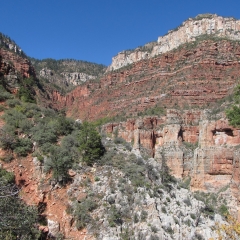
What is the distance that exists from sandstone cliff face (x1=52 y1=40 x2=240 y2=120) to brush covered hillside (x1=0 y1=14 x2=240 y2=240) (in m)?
0.20

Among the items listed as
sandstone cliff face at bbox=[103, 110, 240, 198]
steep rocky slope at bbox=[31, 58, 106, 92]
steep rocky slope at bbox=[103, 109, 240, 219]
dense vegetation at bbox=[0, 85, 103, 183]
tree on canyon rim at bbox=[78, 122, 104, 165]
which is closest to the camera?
dense vegetation at bbox=[0, 85, 103, 183]

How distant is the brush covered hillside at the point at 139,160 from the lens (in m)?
17.7

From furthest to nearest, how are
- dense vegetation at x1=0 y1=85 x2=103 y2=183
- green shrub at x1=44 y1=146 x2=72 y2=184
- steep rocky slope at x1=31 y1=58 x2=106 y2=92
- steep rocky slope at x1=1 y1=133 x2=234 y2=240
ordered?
steep rocky slope at x1=31 y1=58 x2=106 y2=92, dense vegetation at x1=0 y1=85 x2=103 y2=183, green shrub at x1=44 y1=146 x2=72 y2=184, steep rocky slope at x1=1 y1=133 x2=234 y2=240

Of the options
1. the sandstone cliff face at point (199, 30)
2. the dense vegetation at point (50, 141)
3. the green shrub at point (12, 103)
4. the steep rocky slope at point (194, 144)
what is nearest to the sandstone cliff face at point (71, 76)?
the sandstone cliff face at point (199, 30)

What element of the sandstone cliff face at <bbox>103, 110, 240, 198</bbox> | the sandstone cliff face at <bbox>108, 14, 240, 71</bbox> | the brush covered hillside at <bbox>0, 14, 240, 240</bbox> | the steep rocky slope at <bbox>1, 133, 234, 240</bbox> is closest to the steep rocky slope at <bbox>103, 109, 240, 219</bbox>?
the sandstone cliff face at <bbox>103, 110, 240, 198</bbox>

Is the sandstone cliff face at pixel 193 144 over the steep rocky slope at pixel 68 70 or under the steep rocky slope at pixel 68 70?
under

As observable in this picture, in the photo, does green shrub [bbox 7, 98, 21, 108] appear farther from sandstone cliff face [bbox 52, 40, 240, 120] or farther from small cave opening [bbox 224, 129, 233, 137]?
sandstone cliff face [bbox 52, 40, 240, 120]

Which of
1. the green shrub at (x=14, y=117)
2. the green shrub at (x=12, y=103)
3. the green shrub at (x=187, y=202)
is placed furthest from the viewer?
the green shrub at (x=12, y=103)

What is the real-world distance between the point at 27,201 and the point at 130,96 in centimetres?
4381

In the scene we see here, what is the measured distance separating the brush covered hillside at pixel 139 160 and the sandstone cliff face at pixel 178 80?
0.20 m

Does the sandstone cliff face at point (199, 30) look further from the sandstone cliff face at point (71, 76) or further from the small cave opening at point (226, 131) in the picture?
the small cave opening at point (226, 131)

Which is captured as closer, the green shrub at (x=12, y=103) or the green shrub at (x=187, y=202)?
the green shrub at (x=187, y=202)

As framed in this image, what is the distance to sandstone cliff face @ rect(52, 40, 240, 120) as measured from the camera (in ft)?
151

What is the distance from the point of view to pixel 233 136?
33.8 metres
